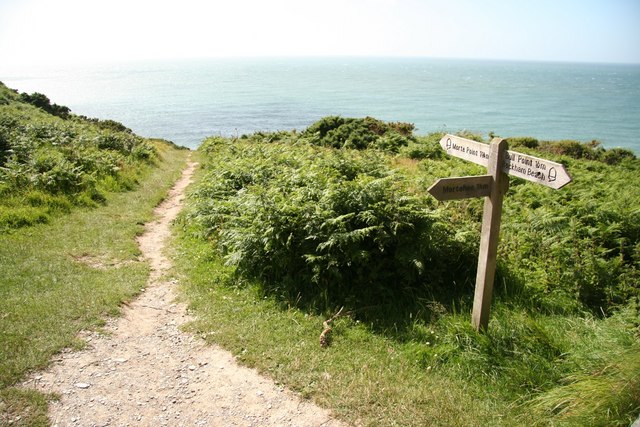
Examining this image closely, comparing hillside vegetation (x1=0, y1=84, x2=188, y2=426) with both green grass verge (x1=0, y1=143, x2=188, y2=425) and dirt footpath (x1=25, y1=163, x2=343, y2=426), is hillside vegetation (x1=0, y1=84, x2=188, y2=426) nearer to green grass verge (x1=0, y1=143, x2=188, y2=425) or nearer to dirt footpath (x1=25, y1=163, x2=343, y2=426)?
green grass verge (x1=0, y1=143, x2=188, y2=425)

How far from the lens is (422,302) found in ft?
21.5

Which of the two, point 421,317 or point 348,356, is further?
point 421,317

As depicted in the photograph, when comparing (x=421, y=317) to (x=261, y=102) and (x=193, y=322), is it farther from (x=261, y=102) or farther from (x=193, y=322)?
(x=261, y=102)

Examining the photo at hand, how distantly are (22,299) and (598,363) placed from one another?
327 inches

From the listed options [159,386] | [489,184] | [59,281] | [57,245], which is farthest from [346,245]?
[57,245]

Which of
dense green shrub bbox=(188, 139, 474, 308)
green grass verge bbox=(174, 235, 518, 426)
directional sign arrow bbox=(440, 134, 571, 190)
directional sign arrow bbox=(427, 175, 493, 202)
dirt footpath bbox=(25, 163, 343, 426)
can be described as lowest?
dirt footpath bbox=(25, 163, 343, 426)

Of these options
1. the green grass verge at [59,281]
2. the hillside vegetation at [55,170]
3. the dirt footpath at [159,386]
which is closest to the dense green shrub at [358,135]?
the hillside vegetation at [55,170]

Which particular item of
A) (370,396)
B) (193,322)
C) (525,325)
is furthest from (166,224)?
(525,325)

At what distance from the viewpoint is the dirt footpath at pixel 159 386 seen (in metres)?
4.65

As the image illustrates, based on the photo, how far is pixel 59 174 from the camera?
13.4 meters

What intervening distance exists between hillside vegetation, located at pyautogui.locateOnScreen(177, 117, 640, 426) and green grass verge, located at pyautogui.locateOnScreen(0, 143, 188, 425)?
1.47 metres

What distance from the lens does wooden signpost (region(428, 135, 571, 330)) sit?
14.8 feet

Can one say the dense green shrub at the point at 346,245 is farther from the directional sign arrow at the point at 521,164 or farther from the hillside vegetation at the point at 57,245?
the hillside vegetation at the point at 57,245

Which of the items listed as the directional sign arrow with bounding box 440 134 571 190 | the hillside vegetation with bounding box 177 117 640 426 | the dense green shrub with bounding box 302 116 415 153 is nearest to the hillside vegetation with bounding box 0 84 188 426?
the hillside vegetation with bounding box 177 117 640 426
